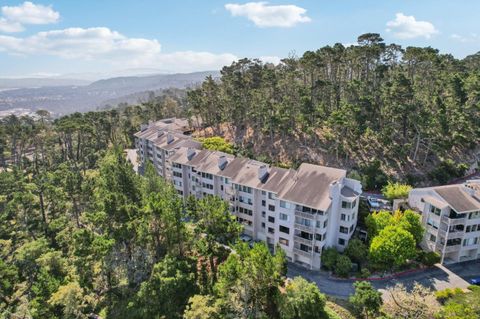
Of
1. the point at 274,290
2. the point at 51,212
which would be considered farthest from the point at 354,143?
the point at 51,212

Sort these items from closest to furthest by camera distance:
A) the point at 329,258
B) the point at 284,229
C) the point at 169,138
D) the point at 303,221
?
1. the point at 329,258
2. the point at 303,221
3. the point at 284,229
4. the point at 169,138

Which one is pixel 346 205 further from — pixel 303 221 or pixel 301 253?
pixel 301 253

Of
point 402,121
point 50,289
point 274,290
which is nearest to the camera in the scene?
point 274,290

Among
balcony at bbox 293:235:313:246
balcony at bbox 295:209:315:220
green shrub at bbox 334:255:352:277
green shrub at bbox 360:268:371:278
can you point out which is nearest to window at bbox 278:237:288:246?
balcony at bbox 293:235:313:246

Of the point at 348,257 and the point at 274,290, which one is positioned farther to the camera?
the point at 348,257

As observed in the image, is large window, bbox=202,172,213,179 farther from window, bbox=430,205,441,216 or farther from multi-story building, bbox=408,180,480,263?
window, bbox=430,205,441,216

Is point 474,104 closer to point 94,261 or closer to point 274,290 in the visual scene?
point 274,290

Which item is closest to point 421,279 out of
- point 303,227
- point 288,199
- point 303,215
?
point 303,227
